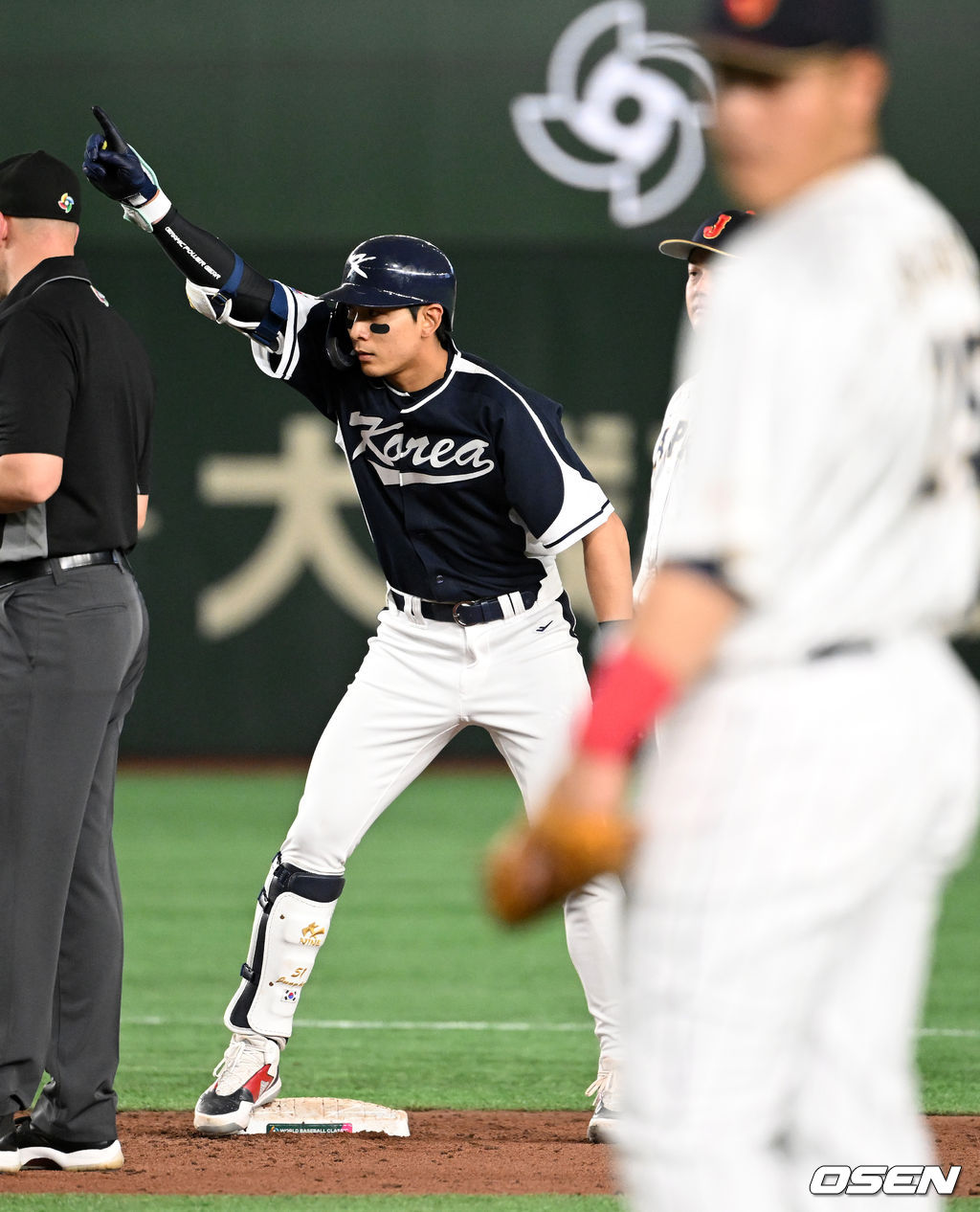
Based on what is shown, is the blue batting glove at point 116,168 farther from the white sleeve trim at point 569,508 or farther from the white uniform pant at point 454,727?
the white uniform pant at point 454,727

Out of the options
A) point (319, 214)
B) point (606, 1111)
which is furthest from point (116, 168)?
point (319, 214)

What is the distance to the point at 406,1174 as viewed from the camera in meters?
3.87

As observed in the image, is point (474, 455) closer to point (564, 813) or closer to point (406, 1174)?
point (406, 1174)

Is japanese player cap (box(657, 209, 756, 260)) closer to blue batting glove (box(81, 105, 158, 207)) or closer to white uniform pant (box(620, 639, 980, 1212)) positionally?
blue batting glove (box(81, 105, 158, 207))

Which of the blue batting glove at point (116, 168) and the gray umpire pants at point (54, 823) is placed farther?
the blue batting glove at point (116, 168)

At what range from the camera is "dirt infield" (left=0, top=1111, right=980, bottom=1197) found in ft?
12.2

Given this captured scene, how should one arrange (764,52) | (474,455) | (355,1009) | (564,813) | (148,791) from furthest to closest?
(148,791)
(355,1009)
(474,455)
(764,52)
(564,813)

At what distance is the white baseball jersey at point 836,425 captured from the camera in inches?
72.8

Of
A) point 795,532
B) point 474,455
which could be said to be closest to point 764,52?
point 795,532

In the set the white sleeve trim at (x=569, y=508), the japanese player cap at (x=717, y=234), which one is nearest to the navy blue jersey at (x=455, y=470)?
the white sleeve trim at (x=569, y=508)

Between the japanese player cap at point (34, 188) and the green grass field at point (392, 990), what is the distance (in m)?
2.06

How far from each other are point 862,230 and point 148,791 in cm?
978

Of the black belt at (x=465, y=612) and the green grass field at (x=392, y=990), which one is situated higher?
the black belt at (x=465, y=612)

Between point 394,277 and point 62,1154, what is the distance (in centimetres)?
218
